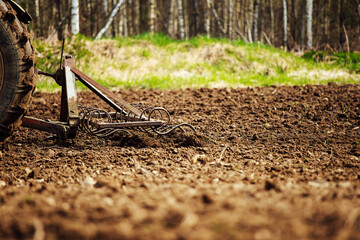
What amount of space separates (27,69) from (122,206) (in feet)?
6.27

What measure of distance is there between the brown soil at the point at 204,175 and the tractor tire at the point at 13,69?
16.8 inches

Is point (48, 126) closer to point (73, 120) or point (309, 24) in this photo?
point (73, 120)

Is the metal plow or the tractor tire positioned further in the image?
the metal plow

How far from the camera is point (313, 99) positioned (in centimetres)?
574

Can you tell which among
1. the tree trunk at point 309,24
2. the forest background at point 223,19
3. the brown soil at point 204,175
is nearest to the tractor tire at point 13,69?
the brown soil at point 204,175

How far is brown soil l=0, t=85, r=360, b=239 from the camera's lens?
1261mm

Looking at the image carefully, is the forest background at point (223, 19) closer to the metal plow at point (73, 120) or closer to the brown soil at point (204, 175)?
the brown soil at point (204, 175)

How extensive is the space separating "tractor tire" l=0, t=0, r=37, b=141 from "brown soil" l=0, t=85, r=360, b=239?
426 millimetres

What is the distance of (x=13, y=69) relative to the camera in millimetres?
2754

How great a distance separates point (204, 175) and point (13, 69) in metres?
1.80

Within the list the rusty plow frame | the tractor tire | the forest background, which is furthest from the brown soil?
the forest background

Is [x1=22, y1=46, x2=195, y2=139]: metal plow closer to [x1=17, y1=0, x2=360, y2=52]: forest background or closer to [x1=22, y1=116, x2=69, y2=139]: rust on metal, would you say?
[x1=22, y1=116, x2=69, y2=139]: rust on metal

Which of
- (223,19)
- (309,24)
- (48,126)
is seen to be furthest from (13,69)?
(223,19)

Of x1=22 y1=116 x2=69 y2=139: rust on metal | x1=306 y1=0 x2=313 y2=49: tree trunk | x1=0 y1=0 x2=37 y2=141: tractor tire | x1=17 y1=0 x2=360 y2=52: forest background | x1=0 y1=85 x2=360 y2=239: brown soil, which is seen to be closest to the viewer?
x1=0 y1=85 x2=360 y2=239: brown soil
